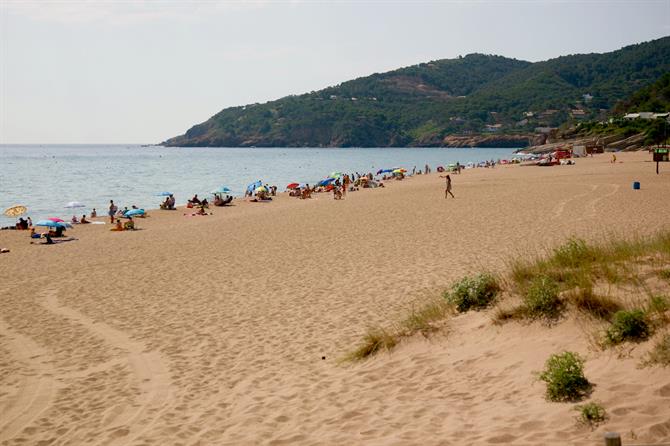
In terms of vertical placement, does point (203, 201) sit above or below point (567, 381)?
above

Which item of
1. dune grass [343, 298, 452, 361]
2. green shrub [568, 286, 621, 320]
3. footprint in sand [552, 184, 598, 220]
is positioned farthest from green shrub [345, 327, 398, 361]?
footprint in sand [552, 184, 598, 220]

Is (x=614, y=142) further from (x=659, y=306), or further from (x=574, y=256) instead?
(x=659, y=306)

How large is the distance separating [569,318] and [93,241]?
21539 millimetres

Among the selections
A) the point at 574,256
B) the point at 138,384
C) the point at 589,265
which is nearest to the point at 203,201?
the point at 138,384

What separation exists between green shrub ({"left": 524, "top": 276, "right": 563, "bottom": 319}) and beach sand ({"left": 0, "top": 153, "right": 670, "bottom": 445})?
0.27m

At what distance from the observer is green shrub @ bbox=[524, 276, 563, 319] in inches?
277

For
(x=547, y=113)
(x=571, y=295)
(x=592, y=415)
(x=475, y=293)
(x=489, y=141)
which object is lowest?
(x=592, y=415)

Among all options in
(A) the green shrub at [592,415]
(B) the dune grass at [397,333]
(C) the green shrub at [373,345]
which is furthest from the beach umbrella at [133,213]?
(A) the green shrub at [592,415]

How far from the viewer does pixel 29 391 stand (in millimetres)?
7652

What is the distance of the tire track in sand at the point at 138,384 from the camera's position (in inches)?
247

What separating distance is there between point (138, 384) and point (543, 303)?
554cm

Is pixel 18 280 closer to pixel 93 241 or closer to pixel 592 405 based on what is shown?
pixel 93 241

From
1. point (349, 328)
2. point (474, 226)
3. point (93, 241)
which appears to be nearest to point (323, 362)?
point (349, 328)

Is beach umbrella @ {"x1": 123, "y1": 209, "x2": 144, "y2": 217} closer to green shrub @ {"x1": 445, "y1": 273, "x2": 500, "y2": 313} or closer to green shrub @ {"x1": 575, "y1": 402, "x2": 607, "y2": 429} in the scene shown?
green shrub @ {"x1": 445, "y1": 273, "x2": 500, "y2": 313}
